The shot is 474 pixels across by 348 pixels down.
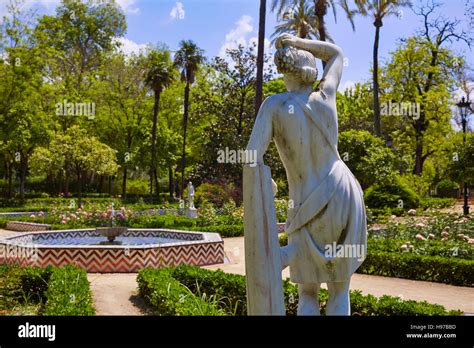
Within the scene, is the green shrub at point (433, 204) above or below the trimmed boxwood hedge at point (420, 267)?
above

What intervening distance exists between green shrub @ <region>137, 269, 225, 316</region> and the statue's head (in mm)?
3596

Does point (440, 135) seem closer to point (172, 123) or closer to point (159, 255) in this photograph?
point (172, 123)

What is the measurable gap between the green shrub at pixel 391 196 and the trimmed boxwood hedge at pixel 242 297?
47.9 feet

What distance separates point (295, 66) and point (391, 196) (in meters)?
19.3

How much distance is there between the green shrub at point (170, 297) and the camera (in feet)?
21.0

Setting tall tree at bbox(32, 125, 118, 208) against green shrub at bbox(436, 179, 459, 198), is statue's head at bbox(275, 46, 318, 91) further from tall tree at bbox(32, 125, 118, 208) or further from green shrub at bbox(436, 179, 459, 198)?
green shrub at bbox(436, 179, 459, 198)

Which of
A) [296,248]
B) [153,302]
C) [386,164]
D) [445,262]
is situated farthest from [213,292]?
[386,164]

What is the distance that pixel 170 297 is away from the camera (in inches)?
272

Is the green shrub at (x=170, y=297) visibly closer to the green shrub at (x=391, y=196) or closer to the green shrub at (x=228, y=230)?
the green shrub at (x=228, y=230)

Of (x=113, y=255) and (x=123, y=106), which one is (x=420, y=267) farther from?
(x=123, y=106)

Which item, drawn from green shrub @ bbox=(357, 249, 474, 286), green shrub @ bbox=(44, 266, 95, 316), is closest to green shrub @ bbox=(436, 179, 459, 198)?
green shrub @ bbox=(357, 249, 474, 286)

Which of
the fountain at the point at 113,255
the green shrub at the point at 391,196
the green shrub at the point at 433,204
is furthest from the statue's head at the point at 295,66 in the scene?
the green shrub at the point at 391,196

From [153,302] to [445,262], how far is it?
20.3 feet

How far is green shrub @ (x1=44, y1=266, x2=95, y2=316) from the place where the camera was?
6140mm
